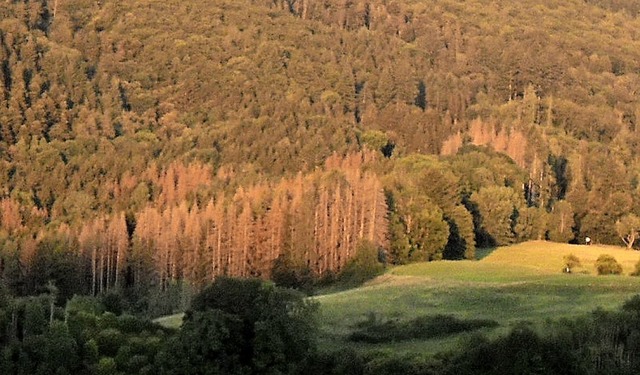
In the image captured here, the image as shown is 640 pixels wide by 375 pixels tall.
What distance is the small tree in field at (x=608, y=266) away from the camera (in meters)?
82.6

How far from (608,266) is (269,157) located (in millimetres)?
68344

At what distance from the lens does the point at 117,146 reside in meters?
148

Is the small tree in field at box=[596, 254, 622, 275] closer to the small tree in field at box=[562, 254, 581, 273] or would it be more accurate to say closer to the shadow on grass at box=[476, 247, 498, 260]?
the small tree in field at box=[562, 254, 581, 273]

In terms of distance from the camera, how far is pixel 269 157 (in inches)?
5699

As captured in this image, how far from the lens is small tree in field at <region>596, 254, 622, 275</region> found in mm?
82562

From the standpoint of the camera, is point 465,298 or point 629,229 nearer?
point 465,298

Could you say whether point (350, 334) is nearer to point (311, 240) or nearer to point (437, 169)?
point (311, 240)

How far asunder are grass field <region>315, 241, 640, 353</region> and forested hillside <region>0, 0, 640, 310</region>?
15686mm

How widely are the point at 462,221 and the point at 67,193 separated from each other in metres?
53.5

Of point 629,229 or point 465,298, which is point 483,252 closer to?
point 629,229

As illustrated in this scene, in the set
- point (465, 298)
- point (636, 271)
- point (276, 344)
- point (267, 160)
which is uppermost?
point (276, 344)

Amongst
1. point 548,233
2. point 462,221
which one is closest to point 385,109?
point 548,233

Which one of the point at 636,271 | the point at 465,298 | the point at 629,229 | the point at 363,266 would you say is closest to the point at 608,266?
the point at 636,271

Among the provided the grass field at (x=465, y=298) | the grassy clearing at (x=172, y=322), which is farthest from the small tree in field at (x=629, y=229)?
the grassy clearing at (x=172, y=322)
